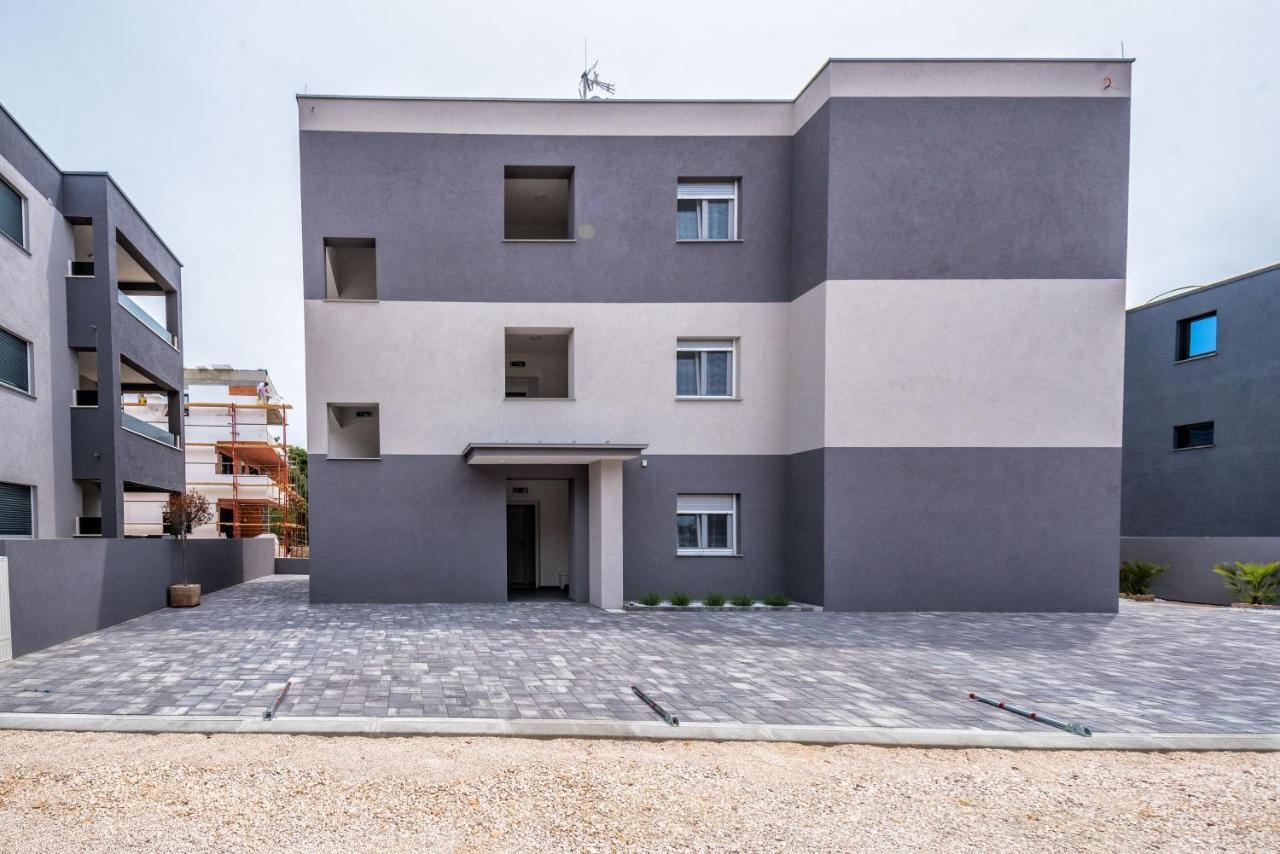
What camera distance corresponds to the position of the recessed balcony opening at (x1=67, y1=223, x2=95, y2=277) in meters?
15.1

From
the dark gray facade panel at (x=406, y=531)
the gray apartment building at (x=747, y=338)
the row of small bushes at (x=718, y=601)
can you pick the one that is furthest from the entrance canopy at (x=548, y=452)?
the row of small bushes at (x=718, y=601)

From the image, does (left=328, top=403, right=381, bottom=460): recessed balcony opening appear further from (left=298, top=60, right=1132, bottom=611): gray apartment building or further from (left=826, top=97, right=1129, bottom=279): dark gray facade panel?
(left=826, top=97, right=1129, bottom=279): dark gray facade panel

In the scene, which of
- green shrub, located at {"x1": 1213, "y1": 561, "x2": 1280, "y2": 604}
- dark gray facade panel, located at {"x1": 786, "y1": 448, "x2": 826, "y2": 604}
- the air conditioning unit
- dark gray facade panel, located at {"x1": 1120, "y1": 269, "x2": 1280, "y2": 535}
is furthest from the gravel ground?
dark gray facade panel, located at {"x1": 1120, "y1": 269, "x2": 1280, "y2": 535}

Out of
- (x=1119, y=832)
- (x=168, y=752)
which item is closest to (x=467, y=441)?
(x=168, y=752)

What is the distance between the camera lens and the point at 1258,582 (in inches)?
551

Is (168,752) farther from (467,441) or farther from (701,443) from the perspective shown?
(701,443)

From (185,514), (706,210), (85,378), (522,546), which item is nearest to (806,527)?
(706,210)

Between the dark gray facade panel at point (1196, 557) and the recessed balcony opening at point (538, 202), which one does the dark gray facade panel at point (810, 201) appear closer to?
the recessed balcony opening at point (538, 202)

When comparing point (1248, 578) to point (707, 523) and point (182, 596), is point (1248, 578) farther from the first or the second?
point (182, 596)

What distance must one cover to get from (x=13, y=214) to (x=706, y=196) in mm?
13612

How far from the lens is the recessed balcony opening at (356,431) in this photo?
1351 centimetres

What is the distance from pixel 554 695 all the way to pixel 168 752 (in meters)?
3.05

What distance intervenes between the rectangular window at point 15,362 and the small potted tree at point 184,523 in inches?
137

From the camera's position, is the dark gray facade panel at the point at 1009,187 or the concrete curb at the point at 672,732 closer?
the concrete curb at the point at 672,732
